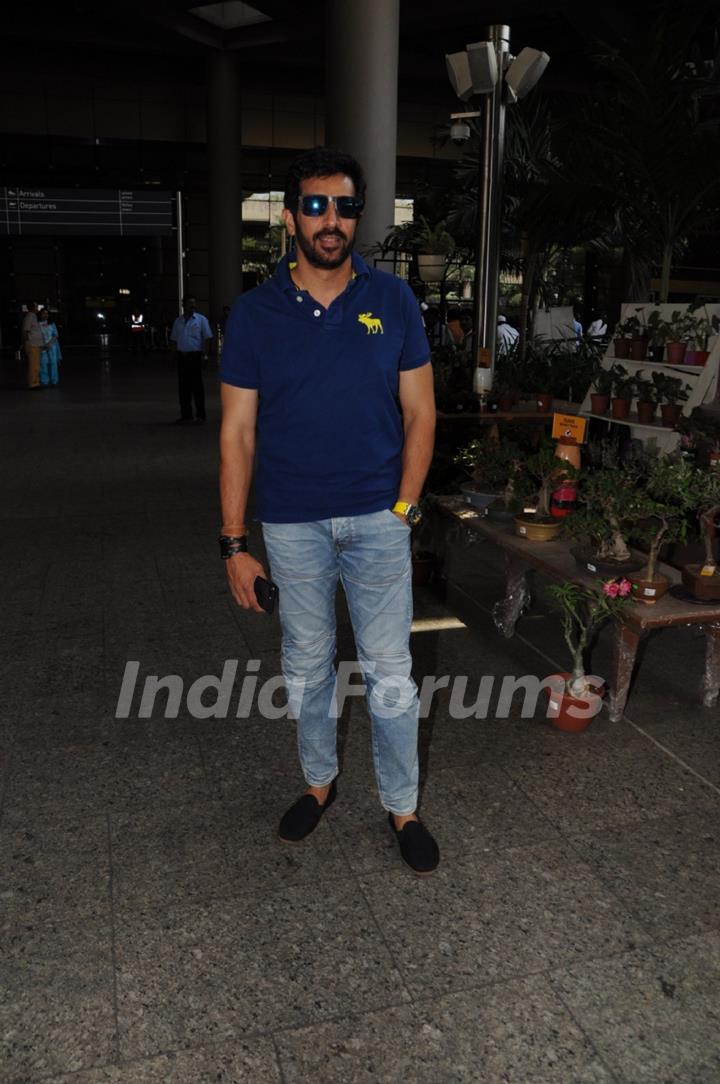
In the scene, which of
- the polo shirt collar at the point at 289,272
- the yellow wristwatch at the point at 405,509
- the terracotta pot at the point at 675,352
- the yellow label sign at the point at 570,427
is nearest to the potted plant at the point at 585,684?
the yellow label sign at the point at 570,427

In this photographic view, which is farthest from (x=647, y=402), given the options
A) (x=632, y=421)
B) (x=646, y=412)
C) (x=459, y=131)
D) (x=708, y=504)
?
(x=459, y=131)

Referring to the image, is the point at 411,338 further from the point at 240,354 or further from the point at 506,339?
the point at 506,339

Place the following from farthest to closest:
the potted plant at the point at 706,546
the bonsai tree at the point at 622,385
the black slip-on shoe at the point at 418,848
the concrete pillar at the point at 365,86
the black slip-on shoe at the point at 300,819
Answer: the concrete pillar at the point at 365,86 < the bonsai tree at the point at 622,385 < the potted plant at the point at 706,546 < the black slip-on shoe at the point at 300,819 < the black slip-on shoe at the point at 418,848

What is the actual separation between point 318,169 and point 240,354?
1.71 feet

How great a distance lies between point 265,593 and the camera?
8.32 ft

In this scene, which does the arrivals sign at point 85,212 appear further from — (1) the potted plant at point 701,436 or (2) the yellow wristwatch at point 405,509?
(2) the yellow wristwatch at point 405,509

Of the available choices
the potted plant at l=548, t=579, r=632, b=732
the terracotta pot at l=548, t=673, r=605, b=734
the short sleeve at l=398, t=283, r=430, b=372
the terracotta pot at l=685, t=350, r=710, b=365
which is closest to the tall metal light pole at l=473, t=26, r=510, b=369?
the terracotta pot at l=685, t=350, r=710, b=365

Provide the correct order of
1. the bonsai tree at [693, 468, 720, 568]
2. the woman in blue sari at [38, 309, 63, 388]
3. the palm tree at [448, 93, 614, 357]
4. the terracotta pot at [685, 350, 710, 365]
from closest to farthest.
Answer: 1. the bonsai tree at [693, 468, 720, 568]
2. the terracotta pot at [685, 350, 710, 365]
3. the palm tree at [448, 93, 614, 357]
4. the woman in blue sari at [38, 309, 63, 388]

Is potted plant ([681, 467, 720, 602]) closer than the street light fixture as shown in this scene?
Yes

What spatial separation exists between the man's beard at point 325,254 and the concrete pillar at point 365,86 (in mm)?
8094

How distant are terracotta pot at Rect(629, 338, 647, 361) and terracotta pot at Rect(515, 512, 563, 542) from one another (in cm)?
246

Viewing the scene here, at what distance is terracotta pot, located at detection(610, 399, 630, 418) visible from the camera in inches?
247

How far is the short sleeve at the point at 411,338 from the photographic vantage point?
8.32 ft

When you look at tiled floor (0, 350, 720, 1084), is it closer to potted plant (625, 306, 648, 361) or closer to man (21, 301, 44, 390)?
potted plant (625, 306, 648, 361)
